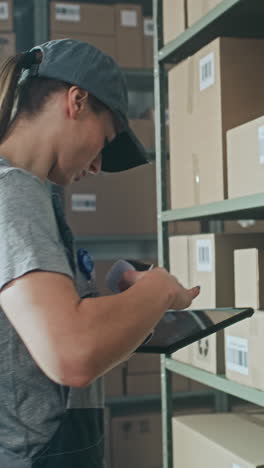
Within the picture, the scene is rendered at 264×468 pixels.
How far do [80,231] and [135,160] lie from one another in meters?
1.98

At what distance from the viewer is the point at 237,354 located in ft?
5.43

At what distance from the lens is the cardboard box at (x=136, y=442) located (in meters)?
3.11

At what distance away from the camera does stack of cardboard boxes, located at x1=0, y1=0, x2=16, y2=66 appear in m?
3.15

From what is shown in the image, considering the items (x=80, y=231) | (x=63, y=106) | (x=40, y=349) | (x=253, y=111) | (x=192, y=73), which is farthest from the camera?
(x=80, y=231)

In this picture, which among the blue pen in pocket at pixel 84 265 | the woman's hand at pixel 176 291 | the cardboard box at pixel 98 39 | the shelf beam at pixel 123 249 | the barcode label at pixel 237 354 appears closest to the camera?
the woman's hand at pixel 176 291

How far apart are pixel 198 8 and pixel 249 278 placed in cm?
76

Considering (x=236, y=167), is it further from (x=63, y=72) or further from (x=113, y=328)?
(x=113, y=328)

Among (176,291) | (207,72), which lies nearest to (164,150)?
(207,72)

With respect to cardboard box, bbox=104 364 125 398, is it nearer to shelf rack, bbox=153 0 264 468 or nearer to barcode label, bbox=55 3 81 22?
shelf rack, bbox=153 0 264 468

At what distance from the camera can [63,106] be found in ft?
3.24

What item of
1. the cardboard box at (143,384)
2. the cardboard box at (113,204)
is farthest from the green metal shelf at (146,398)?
the cardboard box at (113,204)

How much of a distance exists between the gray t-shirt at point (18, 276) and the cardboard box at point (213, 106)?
765 mm

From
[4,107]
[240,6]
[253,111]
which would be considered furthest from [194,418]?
[4,107]

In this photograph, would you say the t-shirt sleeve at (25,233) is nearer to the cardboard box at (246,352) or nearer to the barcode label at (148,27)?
the cardboard box at (246,352)
